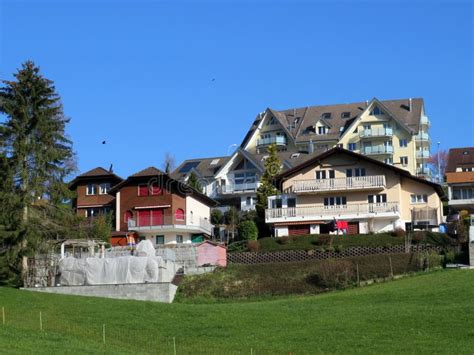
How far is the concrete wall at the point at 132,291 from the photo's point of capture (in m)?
45.7

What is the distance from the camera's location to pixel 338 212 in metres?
68.0

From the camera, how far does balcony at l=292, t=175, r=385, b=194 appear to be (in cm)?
6781

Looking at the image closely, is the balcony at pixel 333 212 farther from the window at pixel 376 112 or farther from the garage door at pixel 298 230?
the window at pixel 376 112

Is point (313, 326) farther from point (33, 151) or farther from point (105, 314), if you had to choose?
point (33, 151)

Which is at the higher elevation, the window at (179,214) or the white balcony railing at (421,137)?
the white balcony railing at (421,137)

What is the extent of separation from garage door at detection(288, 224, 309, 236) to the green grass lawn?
2353 cm

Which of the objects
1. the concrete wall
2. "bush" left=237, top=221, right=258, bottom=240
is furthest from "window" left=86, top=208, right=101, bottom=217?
the concrete wall

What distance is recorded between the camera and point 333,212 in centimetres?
Result: 6819

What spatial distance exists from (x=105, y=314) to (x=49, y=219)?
13.9 meters

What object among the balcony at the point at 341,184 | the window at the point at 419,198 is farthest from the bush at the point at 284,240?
the window at the point at 419,198

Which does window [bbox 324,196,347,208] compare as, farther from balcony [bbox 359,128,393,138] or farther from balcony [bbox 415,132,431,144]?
balcony [bbox 415,132,431,144]

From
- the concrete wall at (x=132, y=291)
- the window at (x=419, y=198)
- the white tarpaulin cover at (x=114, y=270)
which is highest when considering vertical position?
the window at (x=419, y=198)

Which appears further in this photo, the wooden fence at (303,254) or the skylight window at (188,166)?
the skylight window at (188,166)

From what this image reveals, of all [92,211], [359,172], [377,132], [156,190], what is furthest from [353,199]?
[377,132]
